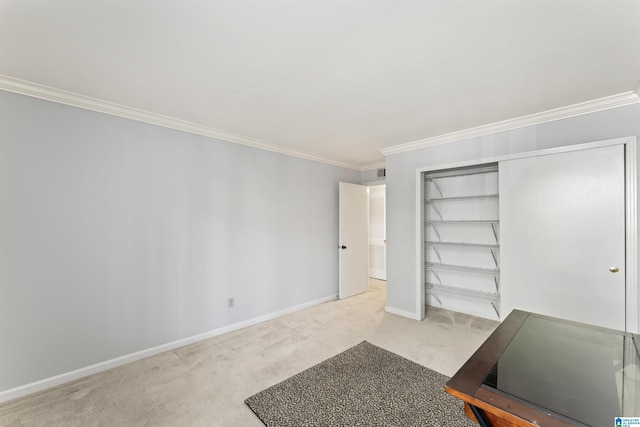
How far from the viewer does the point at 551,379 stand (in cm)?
105

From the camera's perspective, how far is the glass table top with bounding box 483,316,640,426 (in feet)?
2.93

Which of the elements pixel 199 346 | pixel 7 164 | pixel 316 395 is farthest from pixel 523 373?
pixel 7 164

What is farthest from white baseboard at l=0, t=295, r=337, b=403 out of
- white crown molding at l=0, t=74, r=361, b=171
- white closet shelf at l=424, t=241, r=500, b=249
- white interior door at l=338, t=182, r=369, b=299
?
white closet shelf at l=424, t=241, r=500, b=249

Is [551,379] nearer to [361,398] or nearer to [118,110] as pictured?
[361,398]

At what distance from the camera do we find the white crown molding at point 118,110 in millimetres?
2116

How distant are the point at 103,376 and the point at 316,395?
1941 mm

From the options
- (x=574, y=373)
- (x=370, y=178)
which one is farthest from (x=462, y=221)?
(x=574, y=373)

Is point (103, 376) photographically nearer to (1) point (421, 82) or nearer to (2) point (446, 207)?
(1) point (421, 82)

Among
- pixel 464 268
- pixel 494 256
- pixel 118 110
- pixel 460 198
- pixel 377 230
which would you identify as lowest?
pixel 464 268

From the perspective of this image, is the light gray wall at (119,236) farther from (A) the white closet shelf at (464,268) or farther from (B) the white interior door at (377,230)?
(B) the white interior door at (377,230)

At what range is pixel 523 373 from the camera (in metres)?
1.09

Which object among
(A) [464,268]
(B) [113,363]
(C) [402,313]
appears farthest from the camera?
(C) [402,313]

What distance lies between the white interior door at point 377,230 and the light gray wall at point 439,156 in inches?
92.8

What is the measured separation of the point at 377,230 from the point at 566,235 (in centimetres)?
407
